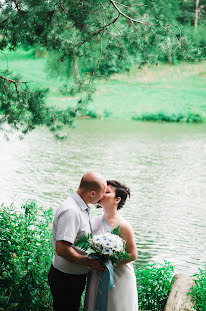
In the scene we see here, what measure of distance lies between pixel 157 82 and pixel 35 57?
42.2 feet

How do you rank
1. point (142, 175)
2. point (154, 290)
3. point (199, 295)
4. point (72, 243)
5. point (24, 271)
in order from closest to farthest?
1. point (72, 243)
2. point (24, 271)
3. point (199, 295)
4. point (154, 290)
5. point (142, 175)

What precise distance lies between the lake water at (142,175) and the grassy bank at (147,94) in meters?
4.95

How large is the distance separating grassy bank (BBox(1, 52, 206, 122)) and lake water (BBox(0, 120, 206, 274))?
16.2 ft

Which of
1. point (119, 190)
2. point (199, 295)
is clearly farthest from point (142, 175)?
point (119, 190)

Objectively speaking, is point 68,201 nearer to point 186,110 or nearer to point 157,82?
point 186,110

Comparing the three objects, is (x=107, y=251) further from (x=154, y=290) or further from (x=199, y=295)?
(x=154, y=290)

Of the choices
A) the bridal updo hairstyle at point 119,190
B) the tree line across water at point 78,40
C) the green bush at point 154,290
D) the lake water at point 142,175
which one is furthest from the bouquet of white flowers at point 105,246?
the tree line across water at point 78,40

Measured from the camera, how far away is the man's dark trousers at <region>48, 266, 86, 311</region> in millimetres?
3133

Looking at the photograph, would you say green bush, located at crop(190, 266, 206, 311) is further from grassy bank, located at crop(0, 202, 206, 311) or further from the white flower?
the white flower

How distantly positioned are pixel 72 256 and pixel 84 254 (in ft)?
0.75

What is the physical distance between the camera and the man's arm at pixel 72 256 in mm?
2947

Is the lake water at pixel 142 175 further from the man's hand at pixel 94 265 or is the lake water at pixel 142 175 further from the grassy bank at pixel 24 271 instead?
the man's hand at pixel 94 265

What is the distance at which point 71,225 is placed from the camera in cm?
296

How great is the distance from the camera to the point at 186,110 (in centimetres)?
2805
